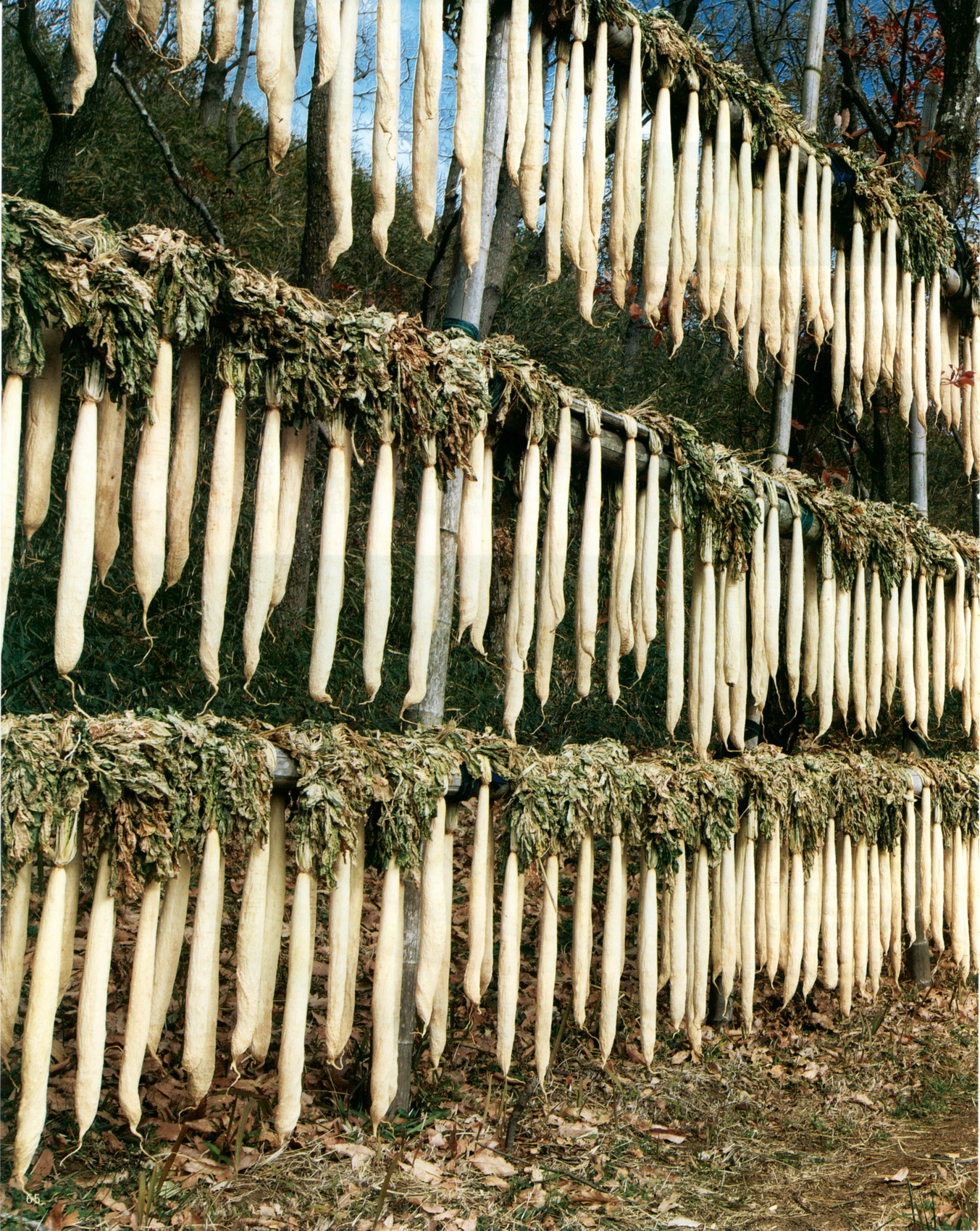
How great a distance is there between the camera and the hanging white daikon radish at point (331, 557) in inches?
87.7

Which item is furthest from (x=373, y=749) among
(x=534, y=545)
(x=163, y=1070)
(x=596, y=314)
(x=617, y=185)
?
(x=596, y=314)

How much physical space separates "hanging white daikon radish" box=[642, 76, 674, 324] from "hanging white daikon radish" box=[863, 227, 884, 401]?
130 centimetres

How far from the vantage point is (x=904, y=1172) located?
287 cm

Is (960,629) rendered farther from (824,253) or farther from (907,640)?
(824,253)

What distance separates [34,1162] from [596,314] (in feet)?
25.8

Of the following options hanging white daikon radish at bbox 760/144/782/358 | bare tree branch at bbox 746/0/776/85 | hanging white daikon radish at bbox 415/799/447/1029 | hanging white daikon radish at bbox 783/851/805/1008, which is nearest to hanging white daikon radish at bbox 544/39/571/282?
hanging white daikon radish at bbox 760/144/782/358

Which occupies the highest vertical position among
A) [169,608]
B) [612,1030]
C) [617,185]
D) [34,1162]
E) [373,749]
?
[617,185]

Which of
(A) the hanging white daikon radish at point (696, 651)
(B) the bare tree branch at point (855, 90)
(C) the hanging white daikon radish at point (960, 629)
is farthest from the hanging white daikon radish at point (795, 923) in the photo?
(B) the bare tree branch at point (855, 90)

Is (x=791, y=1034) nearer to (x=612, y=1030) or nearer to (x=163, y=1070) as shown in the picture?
(x=612, y=1030)

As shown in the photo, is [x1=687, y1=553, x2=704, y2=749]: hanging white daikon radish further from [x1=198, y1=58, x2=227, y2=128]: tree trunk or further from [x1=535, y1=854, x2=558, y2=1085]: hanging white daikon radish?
[x1=198, y1=58, x2=227, y2=128]: tree trunk

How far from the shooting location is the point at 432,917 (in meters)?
2.43

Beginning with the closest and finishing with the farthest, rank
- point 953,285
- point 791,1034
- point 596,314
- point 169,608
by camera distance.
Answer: point 791,1034 < point 953,285 < point 169,608 < point 596,314

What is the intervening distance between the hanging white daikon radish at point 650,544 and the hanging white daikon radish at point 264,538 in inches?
42.4

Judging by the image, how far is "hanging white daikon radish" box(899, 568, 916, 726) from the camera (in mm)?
3904
